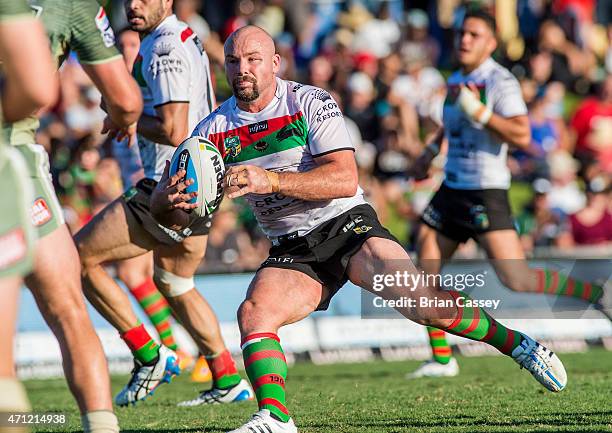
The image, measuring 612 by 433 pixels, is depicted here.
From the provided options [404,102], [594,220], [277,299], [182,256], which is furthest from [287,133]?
[404,102]

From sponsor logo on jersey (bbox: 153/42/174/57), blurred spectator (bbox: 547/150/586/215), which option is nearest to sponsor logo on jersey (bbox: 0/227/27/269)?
sponsor logo on jersey (bbox: 153/42/174/57)

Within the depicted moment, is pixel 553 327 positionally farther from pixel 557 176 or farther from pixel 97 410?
pixel 97 410

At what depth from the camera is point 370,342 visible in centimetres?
1245

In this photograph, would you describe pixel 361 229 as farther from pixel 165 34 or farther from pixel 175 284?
pixel 165 34

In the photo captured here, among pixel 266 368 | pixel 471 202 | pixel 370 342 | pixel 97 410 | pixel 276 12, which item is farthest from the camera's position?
pixel 276 12

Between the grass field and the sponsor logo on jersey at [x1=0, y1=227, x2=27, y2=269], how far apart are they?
2933mm

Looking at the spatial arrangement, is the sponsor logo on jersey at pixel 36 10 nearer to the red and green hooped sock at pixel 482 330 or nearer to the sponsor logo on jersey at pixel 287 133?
the sponsor logo on jersey at pixel 287 133

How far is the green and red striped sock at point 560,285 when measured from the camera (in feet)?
30.7

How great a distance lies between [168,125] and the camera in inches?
311

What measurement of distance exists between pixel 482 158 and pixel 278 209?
3.40 meters

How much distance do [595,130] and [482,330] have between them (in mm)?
11256

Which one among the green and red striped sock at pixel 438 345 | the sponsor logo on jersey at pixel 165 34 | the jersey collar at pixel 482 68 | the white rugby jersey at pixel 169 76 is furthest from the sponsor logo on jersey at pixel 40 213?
the jersey collar at pixel 482 68

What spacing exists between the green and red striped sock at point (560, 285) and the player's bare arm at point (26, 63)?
19.7ft

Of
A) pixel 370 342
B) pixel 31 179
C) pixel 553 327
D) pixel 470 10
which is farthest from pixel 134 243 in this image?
pixel 553 327
